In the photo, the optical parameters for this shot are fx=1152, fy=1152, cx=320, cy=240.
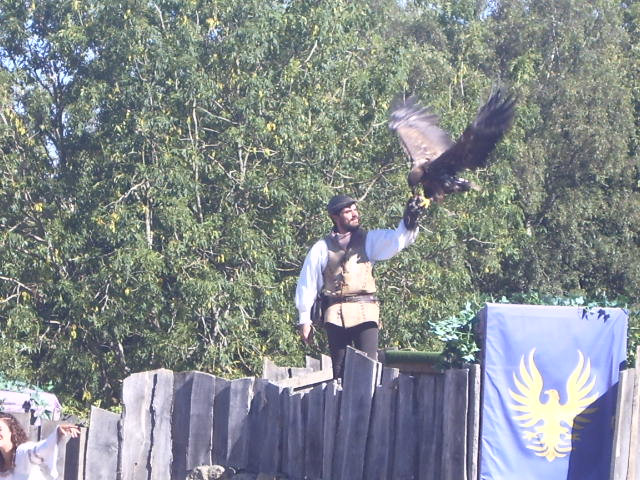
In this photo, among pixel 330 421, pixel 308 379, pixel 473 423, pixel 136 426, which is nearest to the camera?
pixel 473 423

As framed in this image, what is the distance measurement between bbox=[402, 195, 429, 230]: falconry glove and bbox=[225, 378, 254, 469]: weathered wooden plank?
1.52 metres

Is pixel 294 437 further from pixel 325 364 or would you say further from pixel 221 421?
pixel 325 364

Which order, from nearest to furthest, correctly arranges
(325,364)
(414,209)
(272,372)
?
1. (414,209)
2. (272,372)
3. (325,364)

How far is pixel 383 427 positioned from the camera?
20.5ft

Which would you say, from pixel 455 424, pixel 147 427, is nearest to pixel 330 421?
pixel 455 424

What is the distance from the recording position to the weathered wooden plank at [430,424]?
596 cm

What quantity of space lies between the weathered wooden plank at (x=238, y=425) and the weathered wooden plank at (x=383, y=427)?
1.14 m

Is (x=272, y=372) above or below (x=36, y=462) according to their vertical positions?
above

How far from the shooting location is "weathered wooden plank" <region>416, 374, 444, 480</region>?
5961 mm

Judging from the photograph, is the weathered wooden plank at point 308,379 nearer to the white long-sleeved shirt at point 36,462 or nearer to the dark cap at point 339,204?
the dark cap at point 339,204

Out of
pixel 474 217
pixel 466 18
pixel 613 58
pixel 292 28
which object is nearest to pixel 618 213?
pixel 613 58

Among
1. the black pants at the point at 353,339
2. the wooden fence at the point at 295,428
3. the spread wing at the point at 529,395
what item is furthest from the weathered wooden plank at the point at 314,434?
the spread wing at the point at 529,395

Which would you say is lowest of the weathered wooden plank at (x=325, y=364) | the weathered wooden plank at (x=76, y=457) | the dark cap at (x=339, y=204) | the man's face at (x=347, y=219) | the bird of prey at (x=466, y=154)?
the weathered wooden plank at (x=76, y=457)

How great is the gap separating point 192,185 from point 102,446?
660cm
